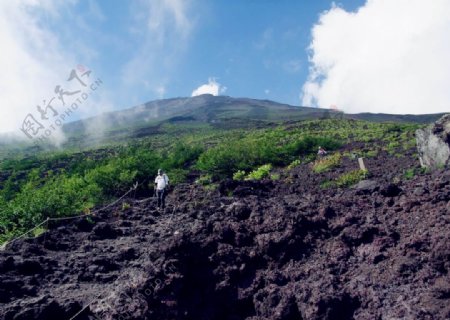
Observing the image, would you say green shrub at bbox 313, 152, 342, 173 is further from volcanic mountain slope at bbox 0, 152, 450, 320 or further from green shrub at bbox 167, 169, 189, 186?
volcanic mountain slope at bbox 0, 152, 450, 320

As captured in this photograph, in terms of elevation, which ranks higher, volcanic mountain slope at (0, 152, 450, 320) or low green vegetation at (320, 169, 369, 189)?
low green vegetation at (320, 169, 369, 189)

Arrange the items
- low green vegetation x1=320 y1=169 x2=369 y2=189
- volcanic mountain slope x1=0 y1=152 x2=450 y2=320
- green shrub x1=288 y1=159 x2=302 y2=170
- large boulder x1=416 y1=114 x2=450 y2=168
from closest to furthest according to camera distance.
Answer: volcanic mountain slope x1=0 y1=152 x2=450 y2=320 → low green vegetation x1=320 y1=169 x2=369 y2=189 → large boulder x1=416 y1=114 x2=450 y2=168 → green shrub x1=288 y1=159 x2=302 y2=170

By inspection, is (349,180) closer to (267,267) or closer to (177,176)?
(267,267)

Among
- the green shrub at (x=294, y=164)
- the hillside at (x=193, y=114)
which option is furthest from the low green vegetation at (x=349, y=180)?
the hillside at (x=193, y=114)

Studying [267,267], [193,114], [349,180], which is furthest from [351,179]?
[193,114]

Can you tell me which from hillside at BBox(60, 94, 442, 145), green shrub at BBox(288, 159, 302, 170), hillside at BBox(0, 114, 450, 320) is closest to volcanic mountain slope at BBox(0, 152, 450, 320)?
hillside at BBox(0, 114, 450, 320)

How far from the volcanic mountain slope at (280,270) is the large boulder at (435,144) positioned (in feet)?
14.9

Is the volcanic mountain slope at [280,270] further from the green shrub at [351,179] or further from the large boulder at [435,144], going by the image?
the large boulder at [435,144]

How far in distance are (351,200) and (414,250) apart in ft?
4.86

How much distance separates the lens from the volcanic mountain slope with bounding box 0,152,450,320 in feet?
11.7

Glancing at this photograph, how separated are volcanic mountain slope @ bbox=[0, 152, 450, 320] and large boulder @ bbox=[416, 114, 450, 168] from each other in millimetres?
4539

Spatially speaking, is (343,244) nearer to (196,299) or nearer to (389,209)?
(389,209)

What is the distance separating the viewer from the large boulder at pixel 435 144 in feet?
31.9

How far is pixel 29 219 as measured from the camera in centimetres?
930
